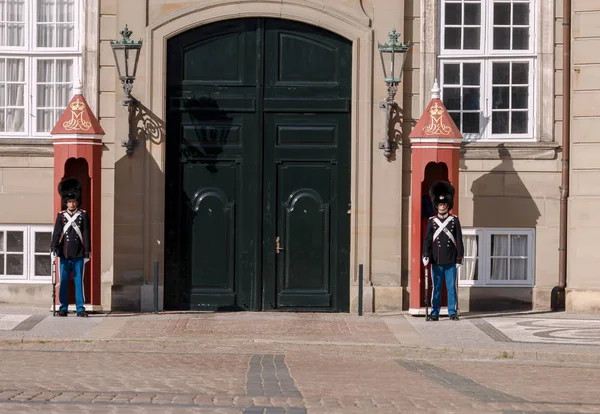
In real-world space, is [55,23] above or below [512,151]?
above

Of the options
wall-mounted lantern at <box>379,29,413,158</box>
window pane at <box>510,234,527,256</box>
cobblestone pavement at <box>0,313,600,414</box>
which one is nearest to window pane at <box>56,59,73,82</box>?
cobblestone pavement at <box>0,313,600,414</box>

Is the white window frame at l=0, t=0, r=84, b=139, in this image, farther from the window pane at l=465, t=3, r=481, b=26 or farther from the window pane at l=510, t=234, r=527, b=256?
the window pane at l=510, t=234, r=527, b=256

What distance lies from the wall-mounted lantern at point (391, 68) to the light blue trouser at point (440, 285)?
74.9 inches

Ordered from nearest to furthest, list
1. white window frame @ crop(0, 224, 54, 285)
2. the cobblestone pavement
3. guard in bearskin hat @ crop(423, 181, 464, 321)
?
1. the cobblestone pavement
2. guard in bearskin hat @ crop(423, 181, 464, 321)
3. white window frame @ crop(0, 224, 54, 285)

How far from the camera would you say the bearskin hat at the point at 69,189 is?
17.5 m

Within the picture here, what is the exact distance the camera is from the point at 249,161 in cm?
1872

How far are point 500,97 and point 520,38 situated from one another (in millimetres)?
852

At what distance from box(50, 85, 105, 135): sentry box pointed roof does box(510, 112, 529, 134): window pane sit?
5.58 metres

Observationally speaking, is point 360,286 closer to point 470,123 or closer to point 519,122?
point 470,123

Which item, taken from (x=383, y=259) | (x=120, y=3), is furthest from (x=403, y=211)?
(x=120, y=3)

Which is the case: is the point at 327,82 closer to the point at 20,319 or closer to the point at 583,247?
the point at 583,247

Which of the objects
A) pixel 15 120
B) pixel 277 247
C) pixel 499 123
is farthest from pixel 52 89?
pixel 499 123

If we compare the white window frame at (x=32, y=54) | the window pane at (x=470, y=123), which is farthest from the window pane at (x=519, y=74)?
the white window frame at (x=32, y=54)

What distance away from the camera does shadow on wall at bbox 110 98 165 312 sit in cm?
1861
